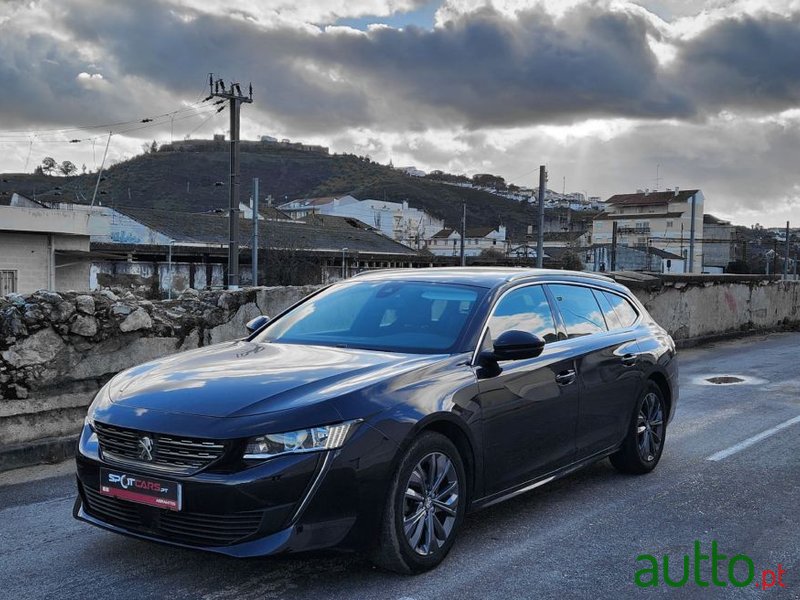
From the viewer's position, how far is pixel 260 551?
3.54 m

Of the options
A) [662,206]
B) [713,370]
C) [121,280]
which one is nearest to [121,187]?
[662,206]

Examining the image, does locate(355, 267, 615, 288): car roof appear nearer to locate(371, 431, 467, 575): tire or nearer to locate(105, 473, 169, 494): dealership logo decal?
locate(371, 431, 467, 575): tire

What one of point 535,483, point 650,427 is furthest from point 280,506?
point 650,427

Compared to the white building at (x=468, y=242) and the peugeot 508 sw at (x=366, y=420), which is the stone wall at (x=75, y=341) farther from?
the white building at (x=468, y=242)

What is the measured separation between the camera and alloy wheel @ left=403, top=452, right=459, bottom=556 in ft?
13.1

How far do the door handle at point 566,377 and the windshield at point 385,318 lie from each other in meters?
0.75

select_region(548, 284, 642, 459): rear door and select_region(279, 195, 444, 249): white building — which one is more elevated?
select_region(279, 195, 444, 249): white building

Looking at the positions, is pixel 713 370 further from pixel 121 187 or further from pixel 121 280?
pixel 121 187

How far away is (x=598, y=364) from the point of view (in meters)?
5.56

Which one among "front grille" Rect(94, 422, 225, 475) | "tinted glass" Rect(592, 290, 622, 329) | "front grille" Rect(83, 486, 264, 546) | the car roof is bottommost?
"front grille" Rect(83, 486, 264, 546)

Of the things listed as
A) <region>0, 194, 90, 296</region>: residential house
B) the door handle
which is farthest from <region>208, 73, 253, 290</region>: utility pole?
the door handle

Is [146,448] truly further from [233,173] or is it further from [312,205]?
[312,205]

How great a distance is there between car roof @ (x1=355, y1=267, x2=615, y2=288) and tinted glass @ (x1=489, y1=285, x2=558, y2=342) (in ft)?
0.37

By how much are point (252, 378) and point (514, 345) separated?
1467 millimetres
